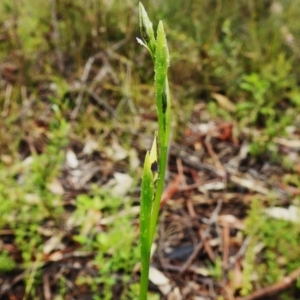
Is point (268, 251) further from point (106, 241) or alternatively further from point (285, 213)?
point (106, 241)

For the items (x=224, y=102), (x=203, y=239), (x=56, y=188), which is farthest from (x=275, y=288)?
(x=224, y=102)

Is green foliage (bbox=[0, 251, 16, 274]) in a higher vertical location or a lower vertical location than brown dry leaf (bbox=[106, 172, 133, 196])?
lower

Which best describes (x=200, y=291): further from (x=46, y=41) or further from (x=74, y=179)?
(x=46, y=41)

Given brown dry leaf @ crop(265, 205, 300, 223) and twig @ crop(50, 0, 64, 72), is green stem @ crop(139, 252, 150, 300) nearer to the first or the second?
brown dry leaf @ crop(265, 205, 300, 223)

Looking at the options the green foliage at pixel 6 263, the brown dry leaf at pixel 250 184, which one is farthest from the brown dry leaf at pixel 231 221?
the green foliage at pixel 6 263

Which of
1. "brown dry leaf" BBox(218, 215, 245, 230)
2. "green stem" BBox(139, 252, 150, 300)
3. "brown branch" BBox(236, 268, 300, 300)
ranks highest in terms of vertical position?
"green stem" BBox(139, 252, 150, 300)

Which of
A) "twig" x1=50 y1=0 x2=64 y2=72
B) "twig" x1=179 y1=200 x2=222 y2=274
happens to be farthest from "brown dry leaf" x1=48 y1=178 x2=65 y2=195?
"twig" x1=50 y1=0 x2=64 y2=72

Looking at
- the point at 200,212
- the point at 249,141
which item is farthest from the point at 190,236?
the point at 249,141

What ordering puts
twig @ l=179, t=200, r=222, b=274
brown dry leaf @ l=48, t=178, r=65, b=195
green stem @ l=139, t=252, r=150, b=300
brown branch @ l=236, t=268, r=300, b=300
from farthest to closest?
1. brown dry leaf @ l=48, t=178, r=65, b=195
2. twig @ l=179, t=200, r=222, b=274
3. brown branch @ l=236, t=268, r=300, b=300
4. green stem @ l=139, t=252, r=150, b=300
